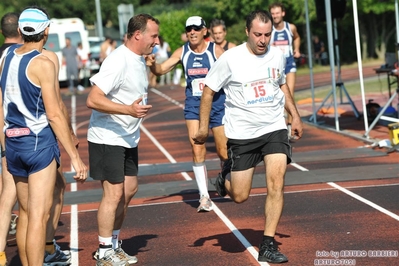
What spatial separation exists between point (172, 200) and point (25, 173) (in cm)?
458

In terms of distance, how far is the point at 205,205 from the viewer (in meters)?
10.4

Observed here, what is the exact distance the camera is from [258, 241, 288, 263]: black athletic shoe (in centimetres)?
752

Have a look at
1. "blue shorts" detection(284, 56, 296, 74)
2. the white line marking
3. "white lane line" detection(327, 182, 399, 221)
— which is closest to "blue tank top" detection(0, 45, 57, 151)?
the white line marking

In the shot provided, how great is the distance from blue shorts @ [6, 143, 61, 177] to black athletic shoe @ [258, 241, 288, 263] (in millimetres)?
1946

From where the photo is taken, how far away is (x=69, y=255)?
827cm

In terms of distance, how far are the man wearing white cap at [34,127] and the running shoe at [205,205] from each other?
362cm

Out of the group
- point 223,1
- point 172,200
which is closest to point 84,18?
point 223,1

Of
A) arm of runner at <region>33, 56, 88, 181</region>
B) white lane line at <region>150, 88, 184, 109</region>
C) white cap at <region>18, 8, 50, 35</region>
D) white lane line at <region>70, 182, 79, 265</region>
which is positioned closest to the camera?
arm of runner at <region>33, 56, 88, 181</region>

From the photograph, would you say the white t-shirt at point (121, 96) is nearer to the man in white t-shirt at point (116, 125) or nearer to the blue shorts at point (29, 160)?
the man in white t-shirt at point (116, 125)

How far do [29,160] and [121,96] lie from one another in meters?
1.16

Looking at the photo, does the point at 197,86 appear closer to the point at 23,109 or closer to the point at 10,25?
the point at 10,25

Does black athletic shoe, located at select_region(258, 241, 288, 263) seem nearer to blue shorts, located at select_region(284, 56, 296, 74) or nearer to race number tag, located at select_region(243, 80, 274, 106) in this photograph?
Result: race number tag, located at select_region(243, 80, 274, 106)

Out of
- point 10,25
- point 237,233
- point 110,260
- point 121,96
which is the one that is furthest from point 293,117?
point 10,25

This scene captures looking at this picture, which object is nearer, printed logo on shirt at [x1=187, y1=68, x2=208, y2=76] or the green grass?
printed logo on shirt at [x1=187, y1=68, x2=208, y2=76]
